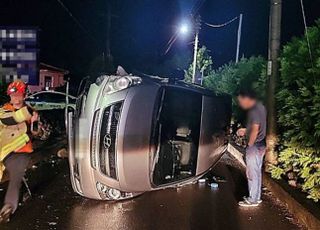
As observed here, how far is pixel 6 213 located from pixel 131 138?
1.84m

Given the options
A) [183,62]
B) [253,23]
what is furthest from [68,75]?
[183,62]

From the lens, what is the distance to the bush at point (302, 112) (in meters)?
6.82

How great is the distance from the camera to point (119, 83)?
6648mm

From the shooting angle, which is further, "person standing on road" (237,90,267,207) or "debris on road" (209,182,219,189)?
"debris on road" (209,182,219,189)

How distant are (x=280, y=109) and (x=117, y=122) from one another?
12.8ft

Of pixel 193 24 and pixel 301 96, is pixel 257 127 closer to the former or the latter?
pixel 301 96

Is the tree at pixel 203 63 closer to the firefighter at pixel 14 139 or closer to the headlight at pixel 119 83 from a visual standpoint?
the headlight at pixel 119 83

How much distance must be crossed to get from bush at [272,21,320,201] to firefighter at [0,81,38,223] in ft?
12.8

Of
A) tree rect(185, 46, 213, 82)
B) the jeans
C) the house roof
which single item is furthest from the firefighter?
tree rect(185, 46, 213, 82)

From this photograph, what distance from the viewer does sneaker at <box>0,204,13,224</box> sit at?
5.76 metres

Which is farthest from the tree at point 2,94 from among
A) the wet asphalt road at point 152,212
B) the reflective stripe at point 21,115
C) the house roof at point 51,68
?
the house roof at point 51,68

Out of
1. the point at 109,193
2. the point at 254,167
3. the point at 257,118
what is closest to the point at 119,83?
the point at 109,193

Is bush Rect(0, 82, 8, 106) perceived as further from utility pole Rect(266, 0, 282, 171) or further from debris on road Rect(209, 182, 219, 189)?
utility pole Rect(266, 0, 282, 171)

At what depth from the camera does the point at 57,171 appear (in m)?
10.2
